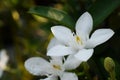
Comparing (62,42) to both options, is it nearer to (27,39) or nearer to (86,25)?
(86,25)

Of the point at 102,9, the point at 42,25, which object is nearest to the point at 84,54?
the point at 102,9

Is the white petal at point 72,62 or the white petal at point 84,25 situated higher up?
the white petal at point 84,25

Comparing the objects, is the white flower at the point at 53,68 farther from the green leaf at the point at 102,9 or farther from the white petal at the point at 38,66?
the green leaf at the point at 102,9

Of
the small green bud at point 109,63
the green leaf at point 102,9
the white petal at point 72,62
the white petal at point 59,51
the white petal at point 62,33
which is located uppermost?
the green leaf at point 102,9

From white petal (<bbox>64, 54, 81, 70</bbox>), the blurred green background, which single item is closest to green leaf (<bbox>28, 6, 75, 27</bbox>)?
the blurred green background

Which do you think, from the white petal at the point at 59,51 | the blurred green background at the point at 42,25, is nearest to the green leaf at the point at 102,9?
the blurred green background at the point at 42,25

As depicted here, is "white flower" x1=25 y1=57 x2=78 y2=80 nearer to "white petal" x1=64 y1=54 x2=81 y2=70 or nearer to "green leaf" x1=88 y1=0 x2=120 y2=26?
"white petal" x1=64 y1=54 x2=81 y2=70

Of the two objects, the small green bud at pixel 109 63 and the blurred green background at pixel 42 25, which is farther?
the blurred green background at pixel 42 25
